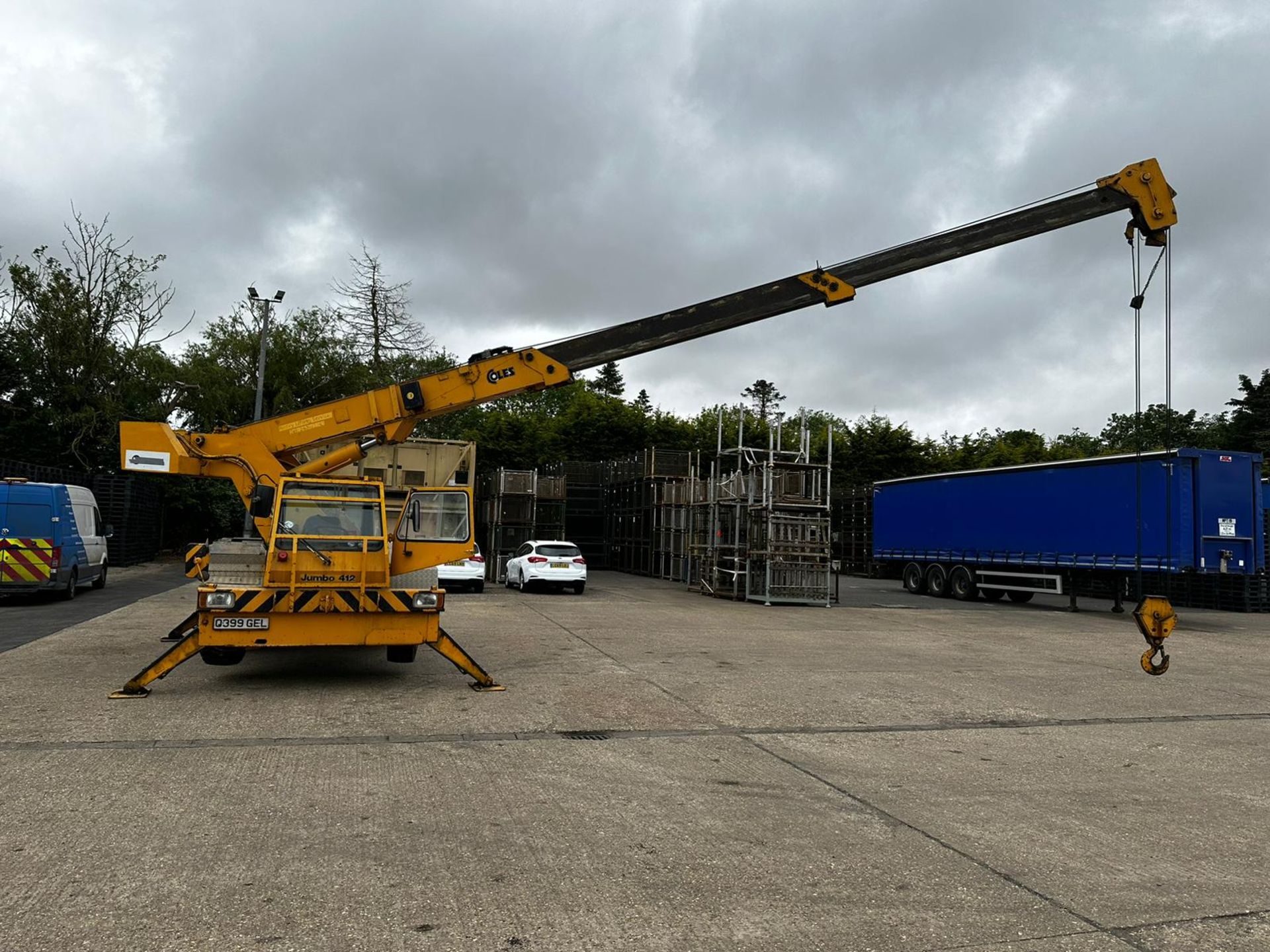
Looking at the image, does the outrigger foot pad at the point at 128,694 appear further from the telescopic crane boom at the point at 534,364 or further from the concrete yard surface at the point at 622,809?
the telescopic crane boom at the point at 534,364

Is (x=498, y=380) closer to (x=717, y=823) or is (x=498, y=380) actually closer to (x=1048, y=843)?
(x=717, y=823)

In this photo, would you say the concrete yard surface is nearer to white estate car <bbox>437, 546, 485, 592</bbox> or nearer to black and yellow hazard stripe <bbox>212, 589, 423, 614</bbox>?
black and yellow hazard stripe <bbox>212, 589, 423, 614</bbox>

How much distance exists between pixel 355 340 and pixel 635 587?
19644 mm

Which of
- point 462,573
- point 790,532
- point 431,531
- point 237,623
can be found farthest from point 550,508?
point 237,623

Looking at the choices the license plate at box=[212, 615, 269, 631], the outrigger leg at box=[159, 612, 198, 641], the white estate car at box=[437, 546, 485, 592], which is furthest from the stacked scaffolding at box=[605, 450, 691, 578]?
the license plate at box=[212, 615, 269, 631]

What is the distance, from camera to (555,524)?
29984 mm

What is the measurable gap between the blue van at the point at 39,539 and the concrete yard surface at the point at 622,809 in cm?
701

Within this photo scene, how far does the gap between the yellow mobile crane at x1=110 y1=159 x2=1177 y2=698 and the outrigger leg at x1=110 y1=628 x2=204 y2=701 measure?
0.60 ft

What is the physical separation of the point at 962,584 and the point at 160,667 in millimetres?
22695

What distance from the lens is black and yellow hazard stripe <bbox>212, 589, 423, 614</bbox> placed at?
8672 mm

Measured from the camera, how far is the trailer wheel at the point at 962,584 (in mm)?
26094

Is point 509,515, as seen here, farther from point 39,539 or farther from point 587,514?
point 39,539

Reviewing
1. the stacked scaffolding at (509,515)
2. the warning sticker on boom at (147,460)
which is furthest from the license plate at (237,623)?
the stacked scaffolding at (509,515)

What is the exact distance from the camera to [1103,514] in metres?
21.4
